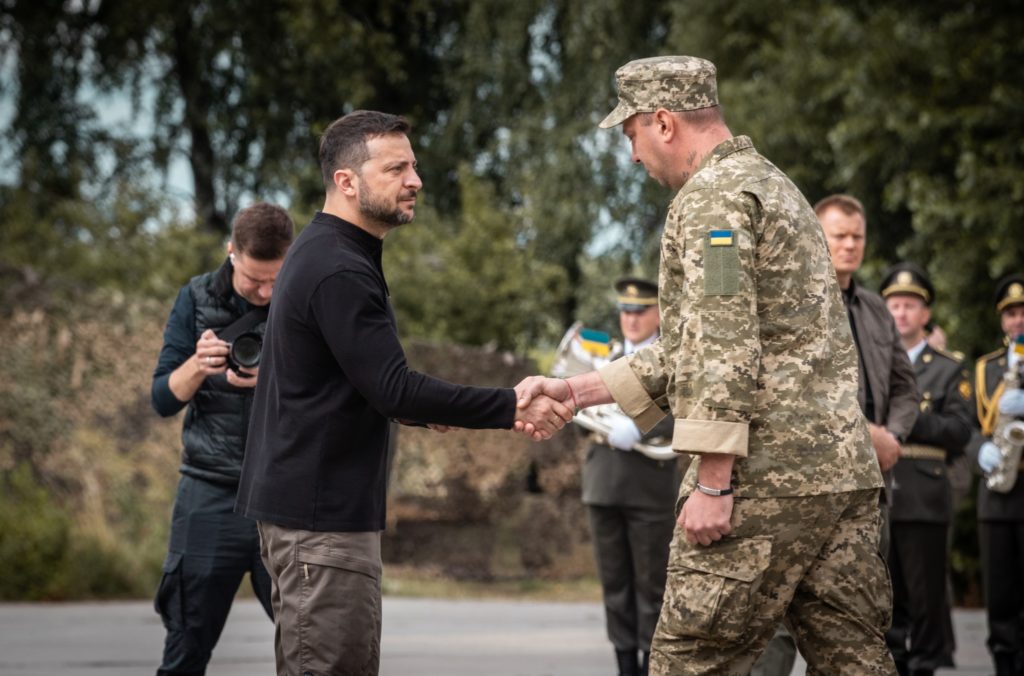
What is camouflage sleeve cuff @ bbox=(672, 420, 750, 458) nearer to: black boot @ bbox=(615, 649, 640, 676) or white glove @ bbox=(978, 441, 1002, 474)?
black boot @ bbox=(615, 649, 640, 676)

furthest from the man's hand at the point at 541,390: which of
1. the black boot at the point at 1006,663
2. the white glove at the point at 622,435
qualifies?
the black boot at the point at 1006,663

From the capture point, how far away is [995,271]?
41.1ft

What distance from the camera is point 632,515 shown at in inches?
339

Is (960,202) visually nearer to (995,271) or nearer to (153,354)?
(995,271)

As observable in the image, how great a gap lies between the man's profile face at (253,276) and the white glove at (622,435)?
9.76 feet

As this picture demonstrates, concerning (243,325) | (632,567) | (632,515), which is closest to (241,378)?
(243,325)

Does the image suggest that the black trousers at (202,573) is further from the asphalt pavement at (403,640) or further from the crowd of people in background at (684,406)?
the asphalt pavement at (403,640)

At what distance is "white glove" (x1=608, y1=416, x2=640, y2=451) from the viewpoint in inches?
336

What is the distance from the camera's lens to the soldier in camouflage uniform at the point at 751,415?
4.29 meters

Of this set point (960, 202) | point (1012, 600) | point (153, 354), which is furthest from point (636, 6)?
point (1012, 600)

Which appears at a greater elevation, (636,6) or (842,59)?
(636,6)

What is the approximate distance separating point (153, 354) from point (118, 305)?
21.3 inches

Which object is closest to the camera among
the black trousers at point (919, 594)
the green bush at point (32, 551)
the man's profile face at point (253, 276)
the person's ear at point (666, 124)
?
the person's ear at point (666, 124)

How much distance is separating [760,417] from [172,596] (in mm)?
2638
